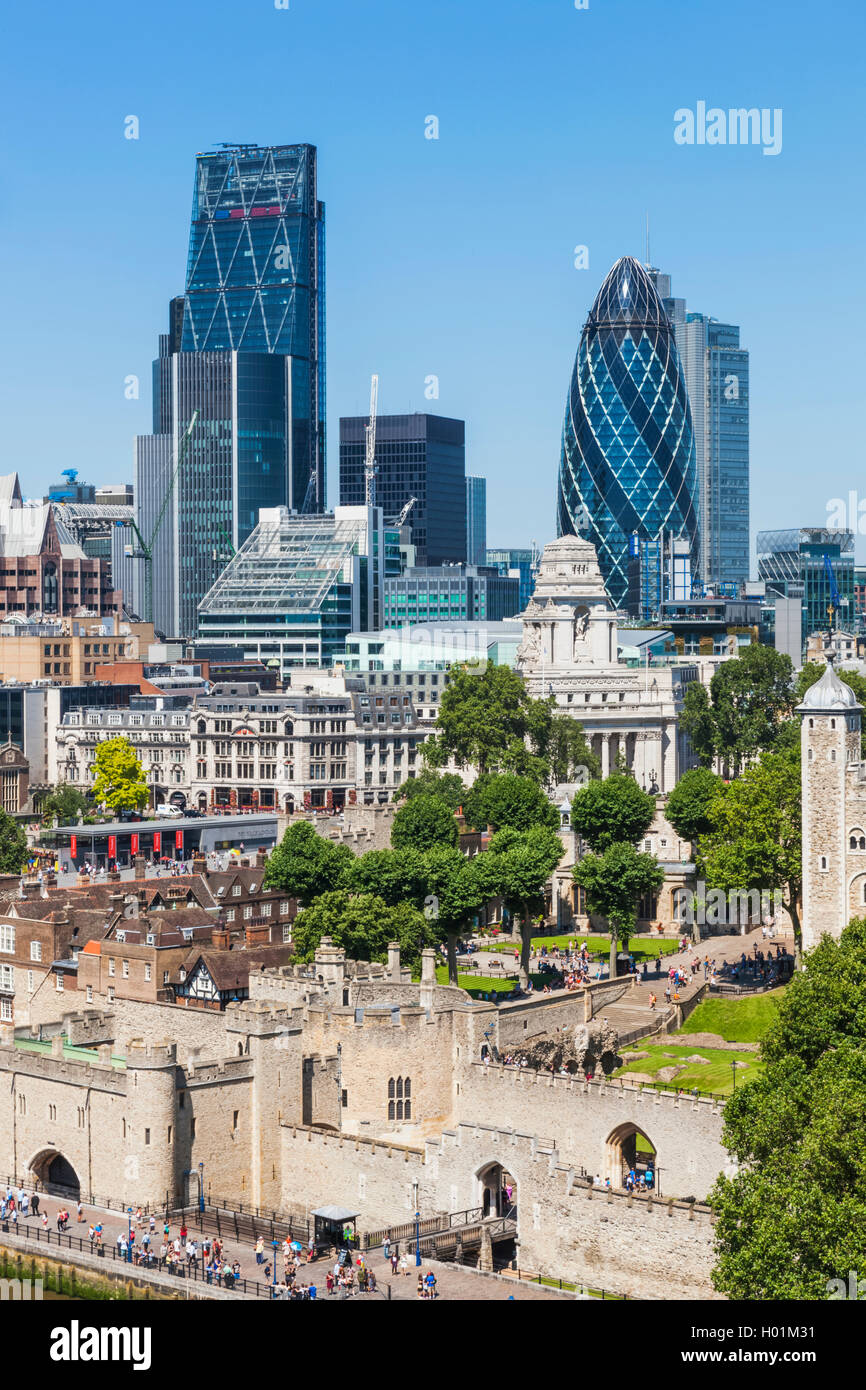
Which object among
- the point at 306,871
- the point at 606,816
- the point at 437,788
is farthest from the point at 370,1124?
the point at 437,788

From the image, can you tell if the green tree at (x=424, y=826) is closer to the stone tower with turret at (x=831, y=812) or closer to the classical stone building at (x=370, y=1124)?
the stone tower with turret at (x=831, y=812)

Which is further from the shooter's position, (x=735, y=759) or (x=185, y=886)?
(x=735, y=759)

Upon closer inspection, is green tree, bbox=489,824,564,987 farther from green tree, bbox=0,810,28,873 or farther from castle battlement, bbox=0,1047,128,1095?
green tree, bbox=0,810,28,873

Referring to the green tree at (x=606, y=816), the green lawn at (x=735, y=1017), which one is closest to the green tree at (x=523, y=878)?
the green lawn at (x=735, y=1017)

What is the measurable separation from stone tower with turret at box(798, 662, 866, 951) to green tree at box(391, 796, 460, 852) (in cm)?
2831

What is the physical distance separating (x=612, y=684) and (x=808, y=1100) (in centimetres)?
13105

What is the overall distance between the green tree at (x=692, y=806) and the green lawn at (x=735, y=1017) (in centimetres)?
2945

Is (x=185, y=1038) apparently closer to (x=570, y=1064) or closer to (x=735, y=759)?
(x=570, y=1064)

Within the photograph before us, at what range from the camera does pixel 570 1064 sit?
298 feet

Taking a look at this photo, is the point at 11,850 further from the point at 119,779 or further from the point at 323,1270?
the point at 323,1270

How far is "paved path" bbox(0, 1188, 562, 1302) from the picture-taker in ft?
213

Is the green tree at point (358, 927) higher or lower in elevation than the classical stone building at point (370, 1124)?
higher

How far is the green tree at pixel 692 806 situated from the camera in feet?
425
